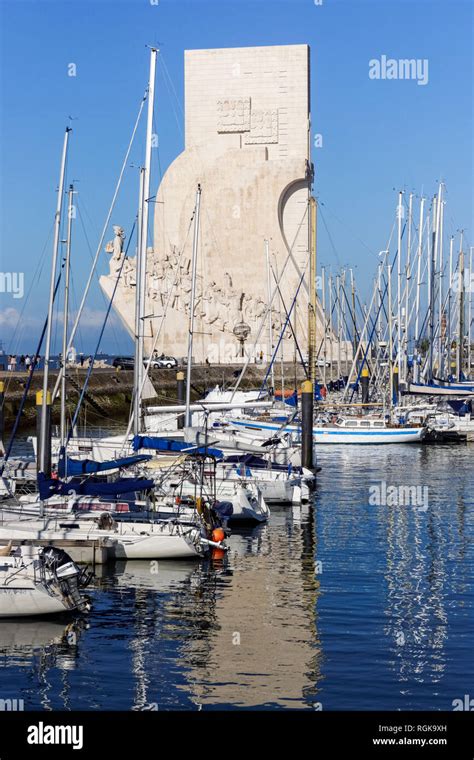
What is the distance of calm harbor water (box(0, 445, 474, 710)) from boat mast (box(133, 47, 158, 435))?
387 centimetres

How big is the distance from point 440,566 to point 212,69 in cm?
6432

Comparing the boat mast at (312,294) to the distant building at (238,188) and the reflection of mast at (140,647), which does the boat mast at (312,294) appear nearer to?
the reflection of mast at (140,647)

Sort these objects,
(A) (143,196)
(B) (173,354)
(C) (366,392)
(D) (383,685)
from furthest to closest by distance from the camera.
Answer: (B) (173,354) → (C) (366,392) → (A) (143,196) → (D) (383,685)

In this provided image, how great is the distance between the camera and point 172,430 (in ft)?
115

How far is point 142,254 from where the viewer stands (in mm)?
25828

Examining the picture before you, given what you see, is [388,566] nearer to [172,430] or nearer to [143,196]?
[143,196]

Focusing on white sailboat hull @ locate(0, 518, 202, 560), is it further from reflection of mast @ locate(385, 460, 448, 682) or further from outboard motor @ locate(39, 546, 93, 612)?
reflection of mast @ locate(385, 460, 448, 682)

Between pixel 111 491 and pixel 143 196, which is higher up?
pixel 143 196

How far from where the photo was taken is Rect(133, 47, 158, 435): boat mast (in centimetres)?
2523

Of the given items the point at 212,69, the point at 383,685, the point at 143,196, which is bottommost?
the point at 383,685

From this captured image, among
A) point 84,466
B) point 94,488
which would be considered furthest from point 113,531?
point 84,466

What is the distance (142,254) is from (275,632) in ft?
38.7
